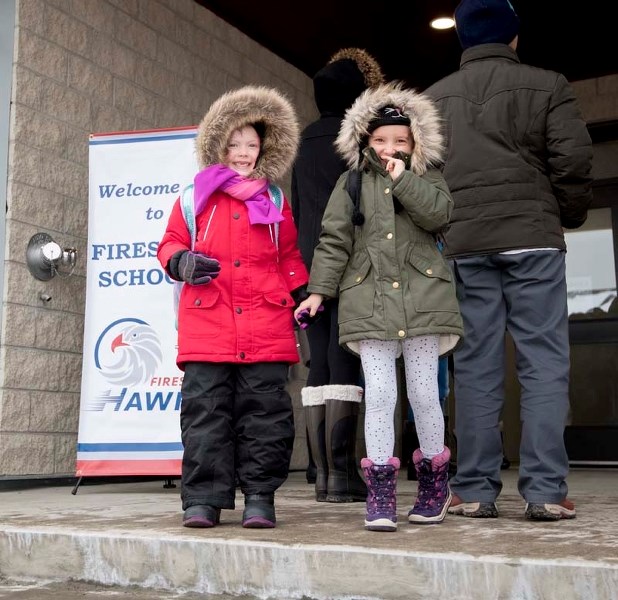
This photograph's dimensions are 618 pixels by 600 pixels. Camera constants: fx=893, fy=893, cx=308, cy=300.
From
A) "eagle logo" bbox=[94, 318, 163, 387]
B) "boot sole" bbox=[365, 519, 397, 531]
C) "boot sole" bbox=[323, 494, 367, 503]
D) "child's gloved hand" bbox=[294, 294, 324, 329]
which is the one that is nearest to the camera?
"boot sole" bbox=[365, 519, 397, 531]

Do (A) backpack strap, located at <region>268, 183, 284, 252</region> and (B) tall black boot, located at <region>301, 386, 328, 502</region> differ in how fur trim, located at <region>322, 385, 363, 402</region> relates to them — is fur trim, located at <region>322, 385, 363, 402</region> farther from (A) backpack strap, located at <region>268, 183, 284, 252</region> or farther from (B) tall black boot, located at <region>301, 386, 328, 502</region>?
(A) backpack strap, located at <region>268, 183, 284, 252</region>

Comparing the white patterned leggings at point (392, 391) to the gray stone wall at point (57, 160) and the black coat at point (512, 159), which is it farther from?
the gray stone wall at point (57, 160)

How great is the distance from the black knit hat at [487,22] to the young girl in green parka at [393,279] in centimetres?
43

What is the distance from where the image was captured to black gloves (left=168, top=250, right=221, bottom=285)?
238 centimetres

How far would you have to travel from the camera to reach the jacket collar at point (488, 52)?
2.79m

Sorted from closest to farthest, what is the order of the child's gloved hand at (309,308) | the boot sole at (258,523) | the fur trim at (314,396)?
1. the boot sole at (258,523)
2. the child's gloved hand at (309,308)
3. the fur trim at (314,396)

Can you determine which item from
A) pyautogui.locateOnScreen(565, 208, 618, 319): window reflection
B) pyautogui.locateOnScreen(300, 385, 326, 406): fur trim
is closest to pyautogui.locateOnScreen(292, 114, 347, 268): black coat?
pyautogui.locateOnScreen(300, 385, 326, 406): fur trim

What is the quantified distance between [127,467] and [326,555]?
6.81 feet

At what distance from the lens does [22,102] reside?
4133 millimetres

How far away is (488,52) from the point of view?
9.17ft

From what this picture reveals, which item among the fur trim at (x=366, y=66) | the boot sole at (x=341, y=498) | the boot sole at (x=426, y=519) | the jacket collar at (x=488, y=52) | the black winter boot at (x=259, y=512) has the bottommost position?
the boot sole at (x=341, y=498)

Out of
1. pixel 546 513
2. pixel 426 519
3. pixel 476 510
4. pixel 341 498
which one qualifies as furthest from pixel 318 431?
pixel 546 513

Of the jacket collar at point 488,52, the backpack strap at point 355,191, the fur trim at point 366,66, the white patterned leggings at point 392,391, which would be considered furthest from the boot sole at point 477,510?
the fur trim at point 366,66

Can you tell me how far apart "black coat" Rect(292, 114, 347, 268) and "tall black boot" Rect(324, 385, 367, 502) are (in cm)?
52
